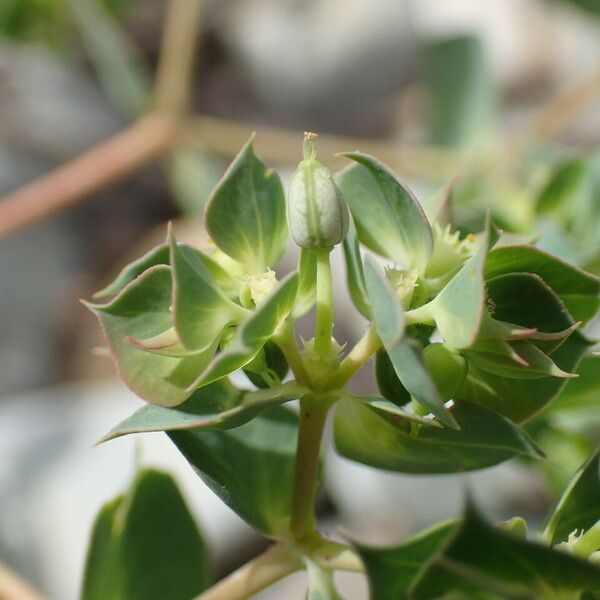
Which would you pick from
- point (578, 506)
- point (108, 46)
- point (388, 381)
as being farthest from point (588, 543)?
point (108, 46)

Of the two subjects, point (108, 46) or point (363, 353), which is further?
point (108, 46)

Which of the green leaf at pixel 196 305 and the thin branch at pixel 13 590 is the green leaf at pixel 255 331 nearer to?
the green leaf at pixel 196 305

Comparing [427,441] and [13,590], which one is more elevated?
[427,441]

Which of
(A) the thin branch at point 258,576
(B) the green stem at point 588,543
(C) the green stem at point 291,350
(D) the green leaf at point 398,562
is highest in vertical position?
(C) the green stem at point 291,350

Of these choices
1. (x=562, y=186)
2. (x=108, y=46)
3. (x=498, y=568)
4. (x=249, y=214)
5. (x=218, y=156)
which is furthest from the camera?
(x=218, y=156)

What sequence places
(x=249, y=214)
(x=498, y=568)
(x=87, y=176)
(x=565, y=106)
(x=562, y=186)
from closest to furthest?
(x=498, y=568)
(x=249, y=214)
(x=562, y=186)
(x=87, y=176)
(x=565, y=106)

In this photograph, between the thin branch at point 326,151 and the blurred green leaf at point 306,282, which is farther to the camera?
the thin branch at point 326,151

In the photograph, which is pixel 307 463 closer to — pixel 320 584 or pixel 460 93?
pixel 320 584

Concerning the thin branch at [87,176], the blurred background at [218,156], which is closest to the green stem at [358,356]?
the blurred background at [218,156]
